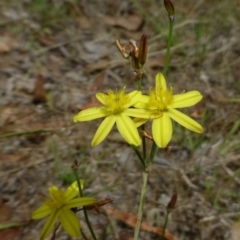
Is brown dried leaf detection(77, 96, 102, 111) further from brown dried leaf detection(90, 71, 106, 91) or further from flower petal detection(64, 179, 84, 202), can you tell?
flower petal detection(64, 179, 84, 202)

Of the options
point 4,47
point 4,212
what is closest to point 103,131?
point 4,212

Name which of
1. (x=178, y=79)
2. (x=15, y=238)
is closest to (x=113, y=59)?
(x=178, y=79)

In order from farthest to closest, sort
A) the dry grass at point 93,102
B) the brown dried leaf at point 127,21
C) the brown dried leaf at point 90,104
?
the brown dried leaf at point 127,21 → the brown dried leaf at point 90,104 → the dry grass at point 93,102

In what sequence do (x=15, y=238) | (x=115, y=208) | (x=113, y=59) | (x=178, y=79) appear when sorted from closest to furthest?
1. (x=15, y=238)
2. (x=115, y=208)
3. (x=178, y=79)
4. (x=113, y=59)

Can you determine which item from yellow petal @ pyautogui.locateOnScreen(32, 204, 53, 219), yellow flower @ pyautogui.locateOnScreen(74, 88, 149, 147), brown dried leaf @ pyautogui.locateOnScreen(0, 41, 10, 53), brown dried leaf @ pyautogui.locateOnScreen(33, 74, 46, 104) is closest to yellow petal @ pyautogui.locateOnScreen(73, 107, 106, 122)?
yellow flower @ pyautogui.locateOnScreen(74, 88, 149, 147)

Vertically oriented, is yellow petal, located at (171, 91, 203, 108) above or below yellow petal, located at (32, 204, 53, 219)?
above

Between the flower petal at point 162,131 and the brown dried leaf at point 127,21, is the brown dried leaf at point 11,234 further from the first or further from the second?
the brown dried leaf at point 127,21

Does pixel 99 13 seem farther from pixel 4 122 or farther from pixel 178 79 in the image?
pixel 4 122

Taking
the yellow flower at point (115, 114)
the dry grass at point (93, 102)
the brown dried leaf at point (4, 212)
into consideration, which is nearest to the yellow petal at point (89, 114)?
the yellow flower at point (115, 114)
